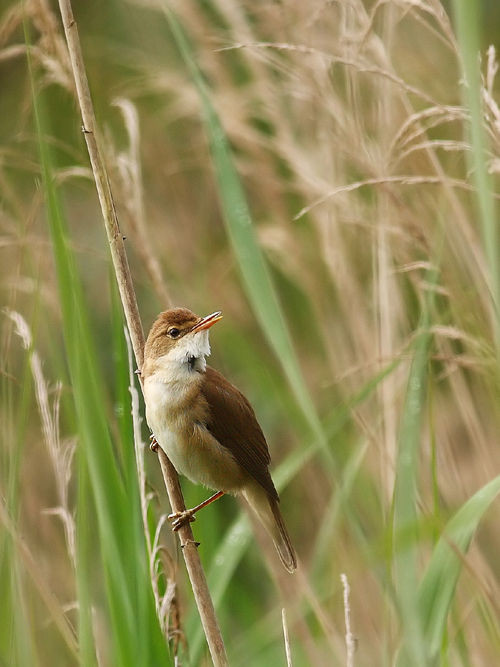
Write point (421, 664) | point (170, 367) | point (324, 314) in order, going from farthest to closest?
point (324, 314) → point (170, 367) → point (421, 664)

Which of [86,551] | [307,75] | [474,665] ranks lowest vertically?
[474,665]

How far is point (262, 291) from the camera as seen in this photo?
1.88 metres

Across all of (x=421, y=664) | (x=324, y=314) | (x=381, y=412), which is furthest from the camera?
(x=324, y=314)

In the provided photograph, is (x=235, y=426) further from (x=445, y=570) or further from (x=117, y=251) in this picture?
(x=445, y=570)

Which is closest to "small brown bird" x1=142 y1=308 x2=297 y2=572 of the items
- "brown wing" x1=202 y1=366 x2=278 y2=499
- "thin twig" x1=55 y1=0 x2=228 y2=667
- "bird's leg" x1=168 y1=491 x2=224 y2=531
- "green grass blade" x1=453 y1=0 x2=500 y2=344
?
"brown wing" x1=202 y1=366 x2=278 y2=499

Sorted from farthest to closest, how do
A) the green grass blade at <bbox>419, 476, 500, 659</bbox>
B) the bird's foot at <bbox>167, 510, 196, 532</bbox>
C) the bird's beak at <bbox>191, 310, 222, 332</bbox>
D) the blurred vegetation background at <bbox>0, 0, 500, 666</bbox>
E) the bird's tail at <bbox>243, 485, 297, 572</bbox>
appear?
the bird's tail at <bbox>243, 485, 297, 572</bbox>, the bird's beak at <bbox>191, 310, 222, 332</bbox>, the bird's foot at <bbox>167, 510, 196, 532</bbox>, the blurred vegetation background at <bbox>0, 0, 500, 666</bbox>, the green grass blade at <bbox>419, 476, 500, 659</bbox>

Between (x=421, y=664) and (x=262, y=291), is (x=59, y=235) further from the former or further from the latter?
(x=421, y=664)

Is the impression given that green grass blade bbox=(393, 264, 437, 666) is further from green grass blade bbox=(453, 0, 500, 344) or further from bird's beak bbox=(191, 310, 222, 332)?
bird's beak bbox=(191, 310, 222, 332)

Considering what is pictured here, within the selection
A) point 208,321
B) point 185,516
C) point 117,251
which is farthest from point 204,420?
point 117,251

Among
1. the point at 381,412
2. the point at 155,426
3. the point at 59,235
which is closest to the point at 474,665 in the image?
the point at 381,412

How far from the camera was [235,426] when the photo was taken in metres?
2.70

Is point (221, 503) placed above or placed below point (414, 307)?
below

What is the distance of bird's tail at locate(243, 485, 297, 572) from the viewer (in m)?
2.60

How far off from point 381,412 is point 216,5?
61.4 inches
